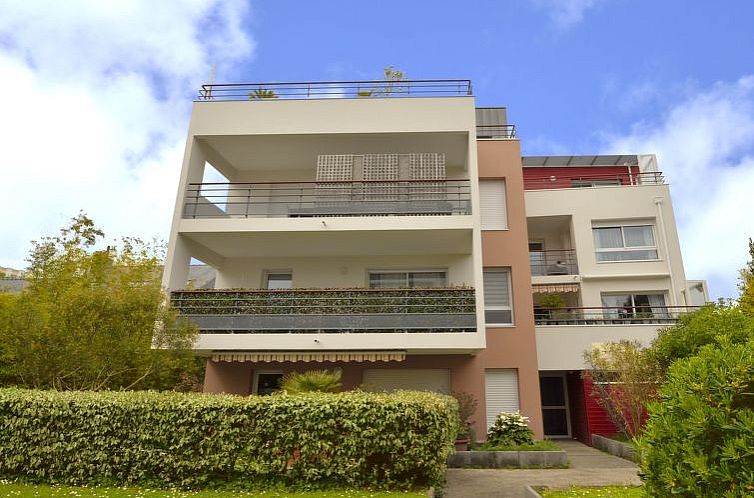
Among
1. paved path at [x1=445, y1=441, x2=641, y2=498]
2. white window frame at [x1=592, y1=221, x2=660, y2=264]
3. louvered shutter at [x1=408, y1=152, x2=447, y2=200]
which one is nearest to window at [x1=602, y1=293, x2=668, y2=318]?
white window frame at [x1=592, y1=221, x2=660, y2=264]

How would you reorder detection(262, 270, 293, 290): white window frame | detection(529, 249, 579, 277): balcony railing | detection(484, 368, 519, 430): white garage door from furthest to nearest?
1. detection(529, 249, 579, 277): balcony railing
2. detection(262, 270, 293, 290): white window frame
3. detection(484, 368, 519, 430): white garage door

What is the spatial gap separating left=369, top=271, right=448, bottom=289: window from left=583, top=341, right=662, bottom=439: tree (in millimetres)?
6339

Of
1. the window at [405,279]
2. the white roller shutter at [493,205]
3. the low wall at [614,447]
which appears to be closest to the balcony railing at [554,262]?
the white roller shutter at [493,205]

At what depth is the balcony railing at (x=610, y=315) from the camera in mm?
18672

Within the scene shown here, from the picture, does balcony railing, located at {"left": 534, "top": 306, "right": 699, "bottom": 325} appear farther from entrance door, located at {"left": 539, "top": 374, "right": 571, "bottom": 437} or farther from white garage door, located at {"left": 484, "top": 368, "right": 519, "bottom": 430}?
white garage door, located at {"left": 484, "top": 368, "right": 519, "bottom": 430}

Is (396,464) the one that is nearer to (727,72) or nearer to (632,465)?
(632,465)

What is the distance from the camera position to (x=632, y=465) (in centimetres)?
1359

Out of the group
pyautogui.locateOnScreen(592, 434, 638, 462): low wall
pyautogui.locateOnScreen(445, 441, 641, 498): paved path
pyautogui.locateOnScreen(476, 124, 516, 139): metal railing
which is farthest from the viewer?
pyautogui.locateOnScreen(476, 124, 516, 139): metal railing

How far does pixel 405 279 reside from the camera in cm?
1830

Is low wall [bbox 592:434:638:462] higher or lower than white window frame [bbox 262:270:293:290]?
lower

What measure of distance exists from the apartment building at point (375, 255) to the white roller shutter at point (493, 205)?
0.05 metres

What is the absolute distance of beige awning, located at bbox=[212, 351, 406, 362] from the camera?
14.7 metres

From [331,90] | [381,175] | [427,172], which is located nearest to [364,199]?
[381,175]

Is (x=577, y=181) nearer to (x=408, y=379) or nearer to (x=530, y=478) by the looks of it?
(x=408, y=379)
